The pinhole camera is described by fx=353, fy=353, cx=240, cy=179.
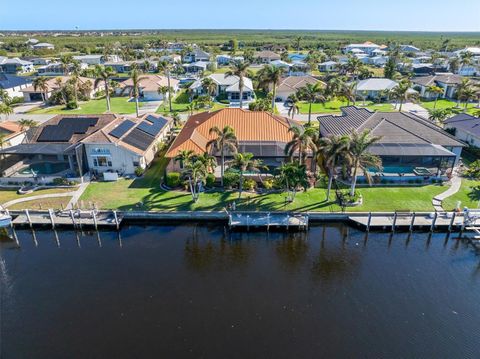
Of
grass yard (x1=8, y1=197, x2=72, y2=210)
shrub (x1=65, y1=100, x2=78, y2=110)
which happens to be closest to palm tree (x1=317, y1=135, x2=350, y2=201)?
grass yard (x1=8, y1=197, x2=72, y2=210)

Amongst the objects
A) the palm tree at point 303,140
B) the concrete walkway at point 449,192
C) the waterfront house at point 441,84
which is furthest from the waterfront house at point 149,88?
the concrete walkway at point 449,192

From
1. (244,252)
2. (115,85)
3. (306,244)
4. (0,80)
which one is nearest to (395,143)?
(306,244)

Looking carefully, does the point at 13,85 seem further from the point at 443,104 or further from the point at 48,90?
the point at 443,104

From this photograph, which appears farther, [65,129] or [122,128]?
[65,129]

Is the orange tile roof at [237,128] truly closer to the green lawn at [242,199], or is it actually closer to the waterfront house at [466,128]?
the green lawn at [242,199]

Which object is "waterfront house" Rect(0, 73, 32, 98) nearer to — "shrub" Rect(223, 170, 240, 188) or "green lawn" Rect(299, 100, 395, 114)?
"green lawn" Rect(299, 100, 395, 114)

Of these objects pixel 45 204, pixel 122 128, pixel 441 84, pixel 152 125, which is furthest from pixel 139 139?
pixel 441 84

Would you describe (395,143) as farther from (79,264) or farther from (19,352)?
(19,352)
